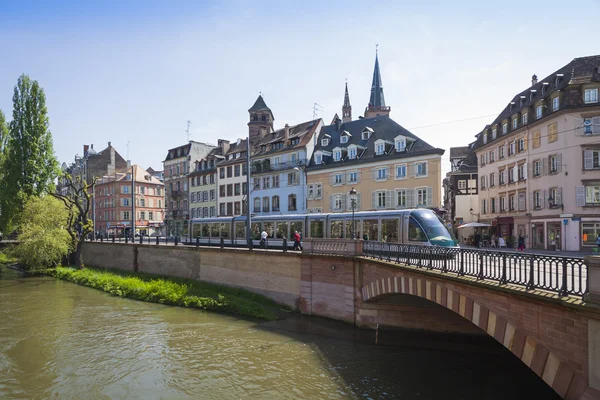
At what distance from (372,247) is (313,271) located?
4279 millimetres

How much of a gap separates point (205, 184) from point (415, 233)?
145ft

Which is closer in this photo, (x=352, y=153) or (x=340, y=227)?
(x=340, y=227)

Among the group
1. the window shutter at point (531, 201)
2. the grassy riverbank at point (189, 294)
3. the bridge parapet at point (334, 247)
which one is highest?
the window shutter at point (531, 201)

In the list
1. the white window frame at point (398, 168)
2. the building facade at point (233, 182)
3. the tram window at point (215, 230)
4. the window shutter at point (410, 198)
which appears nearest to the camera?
the tram window at point (215, 230)

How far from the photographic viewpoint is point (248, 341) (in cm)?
1827

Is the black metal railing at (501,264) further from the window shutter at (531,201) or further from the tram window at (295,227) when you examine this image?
the window shutter at (531,201)

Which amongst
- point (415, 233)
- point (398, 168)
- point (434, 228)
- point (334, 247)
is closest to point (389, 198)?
point (398, 168)

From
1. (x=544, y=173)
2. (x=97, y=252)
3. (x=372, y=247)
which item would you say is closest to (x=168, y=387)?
(x=372, y=247)

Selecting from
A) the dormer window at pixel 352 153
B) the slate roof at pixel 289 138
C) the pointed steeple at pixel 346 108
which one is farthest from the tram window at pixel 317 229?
the pointed steeple at pixel 346 108

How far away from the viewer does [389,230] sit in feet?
74.7

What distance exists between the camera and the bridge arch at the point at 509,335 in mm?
8156

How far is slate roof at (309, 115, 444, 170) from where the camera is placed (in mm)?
38562

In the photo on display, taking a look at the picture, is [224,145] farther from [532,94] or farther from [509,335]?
[509,335]

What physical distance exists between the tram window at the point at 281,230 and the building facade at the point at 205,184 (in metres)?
29.8
